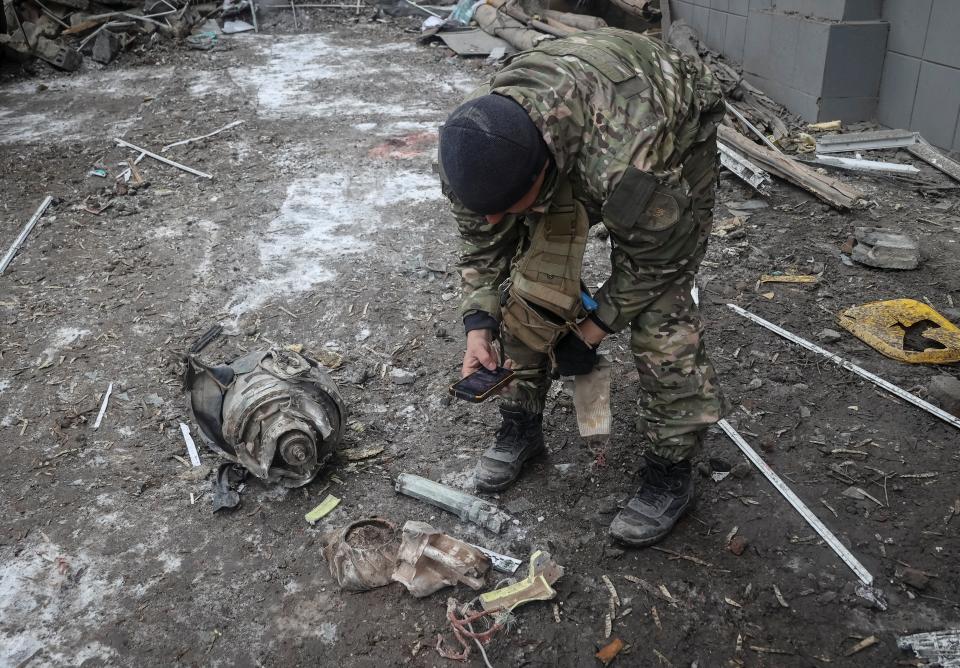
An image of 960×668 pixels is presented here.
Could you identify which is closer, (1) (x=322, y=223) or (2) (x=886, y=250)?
(2) (x=886, y=250)

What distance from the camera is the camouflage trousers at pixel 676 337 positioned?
2.15 meters

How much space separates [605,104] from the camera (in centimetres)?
195

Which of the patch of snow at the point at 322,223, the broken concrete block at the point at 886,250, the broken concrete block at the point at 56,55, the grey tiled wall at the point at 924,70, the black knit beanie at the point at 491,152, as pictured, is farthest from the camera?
the broken concrete block at the point at 56,55

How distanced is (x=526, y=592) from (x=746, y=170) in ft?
12.4

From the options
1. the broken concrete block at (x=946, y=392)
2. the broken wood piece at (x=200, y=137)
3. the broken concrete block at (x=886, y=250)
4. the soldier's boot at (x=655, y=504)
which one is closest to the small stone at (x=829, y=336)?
the broken concrete block at (x=946, y=392)

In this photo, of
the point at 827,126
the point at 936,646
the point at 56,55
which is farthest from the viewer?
the point at 56,55

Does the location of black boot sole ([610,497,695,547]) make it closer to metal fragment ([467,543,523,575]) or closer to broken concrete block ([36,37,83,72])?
metal fragment ([467,543,523,575])

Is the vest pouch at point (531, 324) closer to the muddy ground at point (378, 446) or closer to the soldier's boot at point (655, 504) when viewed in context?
the soldier's boot at point (655, 504)

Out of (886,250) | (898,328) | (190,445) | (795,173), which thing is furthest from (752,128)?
(190,445)

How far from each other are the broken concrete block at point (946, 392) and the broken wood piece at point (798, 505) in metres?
0.84

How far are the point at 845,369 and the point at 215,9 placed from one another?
460 inches

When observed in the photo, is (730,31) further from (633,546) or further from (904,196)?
(633,546)

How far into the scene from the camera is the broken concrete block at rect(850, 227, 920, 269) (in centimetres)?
399

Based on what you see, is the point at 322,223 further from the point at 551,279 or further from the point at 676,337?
the point at 676,337
